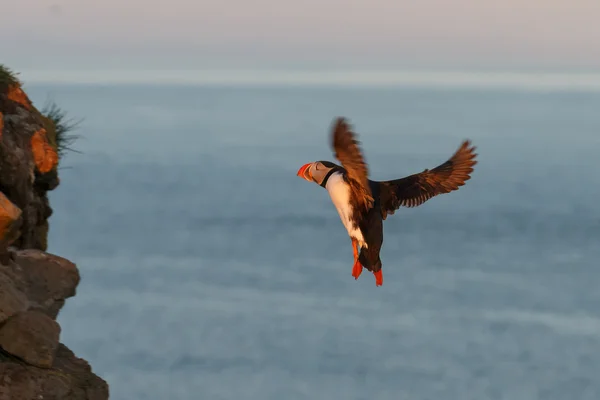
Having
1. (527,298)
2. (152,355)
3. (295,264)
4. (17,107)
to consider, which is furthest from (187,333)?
(17,107)

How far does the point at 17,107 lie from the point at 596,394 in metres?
126

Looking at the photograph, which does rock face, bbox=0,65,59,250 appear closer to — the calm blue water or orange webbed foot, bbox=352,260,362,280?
orange webbed foot, bbox=352,260,362,280

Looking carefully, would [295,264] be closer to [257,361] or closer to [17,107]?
[257,361]

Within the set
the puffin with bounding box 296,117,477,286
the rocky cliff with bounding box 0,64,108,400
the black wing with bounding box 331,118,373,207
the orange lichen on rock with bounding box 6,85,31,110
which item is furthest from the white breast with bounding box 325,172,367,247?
the orange lichen on rock with bounding box 6,85,31,110

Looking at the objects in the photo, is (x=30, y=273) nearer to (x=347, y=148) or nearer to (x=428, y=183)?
(x=428, y=183)

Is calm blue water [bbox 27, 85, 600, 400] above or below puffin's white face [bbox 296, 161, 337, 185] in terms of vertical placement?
above

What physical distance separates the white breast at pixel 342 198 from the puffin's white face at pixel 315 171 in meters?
0.06

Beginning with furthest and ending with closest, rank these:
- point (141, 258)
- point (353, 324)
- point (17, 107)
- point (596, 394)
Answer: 1. point (141, 258)
2. point (353, 324)
3. point (596, 394)
4. point (17, 107)

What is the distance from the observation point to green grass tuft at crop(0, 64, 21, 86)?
60.6 ft

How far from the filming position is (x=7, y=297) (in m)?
17.5

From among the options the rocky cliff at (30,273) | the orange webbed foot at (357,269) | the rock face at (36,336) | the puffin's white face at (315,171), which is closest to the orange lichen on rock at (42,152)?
the rocky cliff at (30,273)

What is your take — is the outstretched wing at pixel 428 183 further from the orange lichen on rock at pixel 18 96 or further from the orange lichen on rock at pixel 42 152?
the orange lichen on rock at pixel 18 96

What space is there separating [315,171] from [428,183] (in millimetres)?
1835

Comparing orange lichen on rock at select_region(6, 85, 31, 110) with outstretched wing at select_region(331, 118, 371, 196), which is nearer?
outstretched wing at select_region(331, 118, 371, 196)
